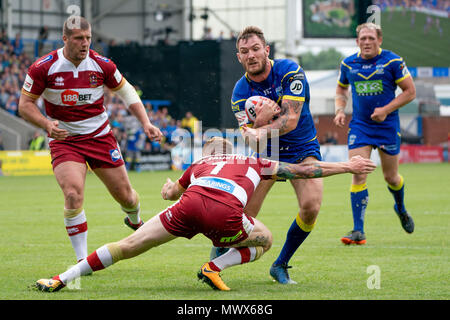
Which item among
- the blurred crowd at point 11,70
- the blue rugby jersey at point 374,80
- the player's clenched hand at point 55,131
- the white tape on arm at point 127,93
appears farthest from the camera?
the blurred crowd at point 11,70

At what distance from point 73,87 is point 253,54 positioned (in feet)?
6.50

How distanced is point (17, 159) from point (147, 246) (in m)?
22.4

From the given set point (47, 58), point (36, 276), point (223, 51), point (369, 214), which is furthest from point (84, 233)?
point (223, 51)

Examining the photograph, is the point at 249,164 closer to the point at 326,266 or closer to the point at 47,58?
the point at 326,266

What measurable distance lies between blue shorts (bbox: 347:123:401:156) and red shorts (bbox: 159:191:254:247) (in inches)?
161

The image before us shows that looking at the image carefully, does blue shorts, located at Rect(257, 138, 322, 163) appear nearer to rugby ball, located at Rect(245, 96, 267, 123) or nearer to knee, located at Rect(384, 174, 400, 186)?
rugby ball, located at Rect(245, 96, 267, 123)

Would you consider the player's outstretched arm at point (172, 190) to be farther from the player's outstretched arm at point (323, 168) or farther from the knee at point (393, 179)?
the knee at point (393, 179)

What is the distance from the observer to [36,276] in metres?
7.07

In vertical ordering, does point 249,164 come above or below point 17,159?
above

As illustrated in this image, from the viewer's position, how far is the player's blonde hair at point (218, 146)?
6449mm

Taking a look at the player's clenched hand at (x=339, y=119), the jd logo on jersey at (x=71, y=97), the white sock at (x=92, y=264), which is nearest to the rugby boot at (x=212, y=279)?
the white sock at (x=92, y=264)

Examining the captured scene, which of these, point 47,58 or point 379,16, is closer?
point 47,58

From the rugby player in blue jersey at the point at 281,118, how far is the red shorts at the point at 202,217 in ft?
2.98

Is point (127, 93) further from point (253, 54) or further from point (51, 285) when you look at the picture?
point (51, 285)
